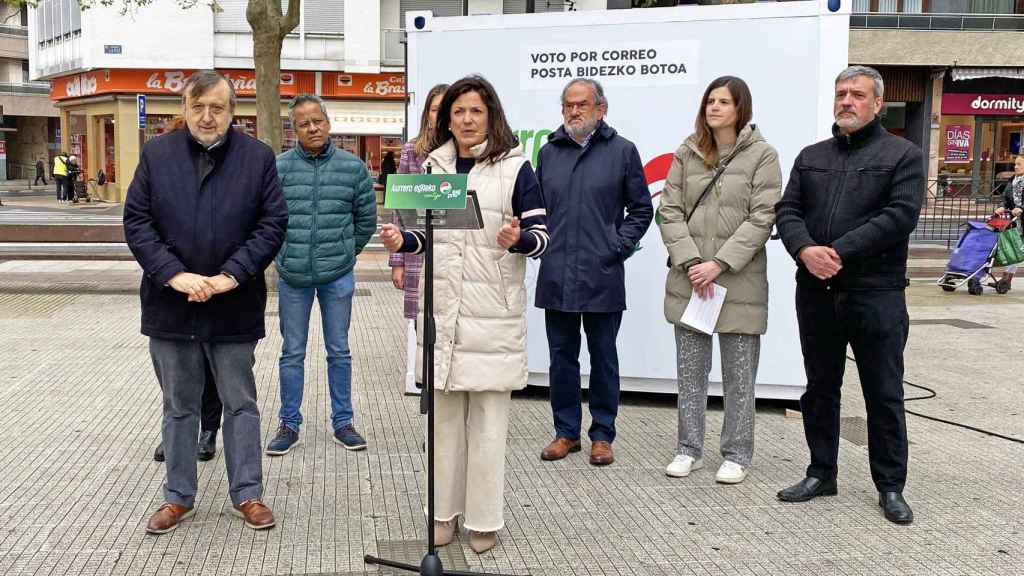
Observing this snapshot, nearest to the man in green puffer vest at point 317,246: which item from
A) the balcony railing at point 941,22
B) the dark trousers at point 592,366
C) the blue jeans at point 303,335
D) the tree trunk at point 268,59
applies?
the blue jeans at point 303,335

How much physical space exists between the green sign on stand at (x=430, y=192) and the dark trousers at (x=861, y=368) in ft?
6.67

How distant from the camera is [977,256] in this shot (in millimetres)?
12789

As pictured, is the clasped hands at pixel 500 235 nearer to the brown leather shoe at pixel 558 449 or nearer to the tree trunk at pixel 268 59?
the brown leather shoe at pixel 558 449

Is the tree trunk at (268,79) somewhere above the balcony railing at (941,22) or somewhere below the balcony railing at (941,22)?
below

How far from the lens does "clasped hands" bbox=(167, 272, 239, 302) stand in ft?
13.7

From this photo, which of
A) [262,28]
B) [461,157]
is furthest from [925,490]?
[262,28]

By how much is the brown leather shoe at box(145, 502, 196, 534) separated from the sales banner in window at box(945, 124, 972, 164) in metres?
30.1

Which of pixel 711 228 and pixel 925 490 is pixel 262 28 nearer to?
pixel 711 228

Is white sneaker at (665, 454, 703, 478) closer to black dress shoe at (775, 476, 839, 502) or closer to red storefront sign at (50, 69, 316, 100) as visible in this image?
black dress shoe at (775, 476, 839, 502)

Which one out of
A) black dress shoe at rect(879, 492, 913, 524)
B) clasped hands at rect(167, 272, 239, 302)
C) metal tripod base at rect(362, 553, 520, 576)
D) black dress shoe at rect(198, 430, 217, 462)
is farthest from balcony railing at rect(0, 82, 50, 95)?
black dress shoe at rect(879, 492, 913, 524)

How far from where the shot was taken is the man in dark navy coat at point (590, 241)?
541 centimetres

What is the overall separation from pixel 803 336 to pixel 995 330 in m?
6.27

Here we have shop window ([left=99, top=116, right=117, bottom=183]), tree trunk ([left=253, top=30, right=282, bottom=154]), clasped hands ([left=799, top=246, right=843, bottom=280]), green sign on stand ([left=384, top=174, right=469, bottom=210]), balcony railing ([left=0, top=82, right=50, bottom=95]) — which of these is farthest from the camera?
balcony railing ([left=0, top=82, right=50, bottom=95])

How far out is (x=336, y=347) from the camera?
5.73 m
